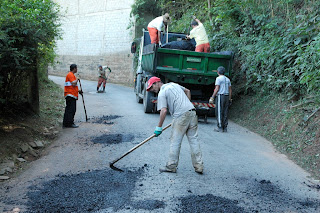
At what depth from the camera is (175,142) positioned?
5188mm

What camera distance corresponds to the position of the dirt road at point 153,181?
392cm

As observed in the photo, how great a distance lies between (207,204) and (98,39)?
80.3 feet

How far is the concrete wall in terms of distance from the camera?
25.5m

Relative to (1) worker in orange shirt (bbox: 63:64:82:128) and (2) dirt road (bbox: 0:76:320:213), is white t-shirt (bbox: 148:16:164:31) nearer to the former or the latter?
(1) worker in orange shirt (bbox: 63:64:82:128)

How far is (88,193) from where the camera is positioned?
422cm

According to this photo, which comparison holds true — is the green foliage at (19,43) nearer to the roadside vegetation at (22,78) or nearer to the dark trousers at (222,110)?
the roadside vegetation at (22,78)

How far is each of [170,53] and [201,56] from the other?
877 mm

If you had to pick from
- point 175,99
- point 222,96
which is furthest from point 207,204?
point 222,96

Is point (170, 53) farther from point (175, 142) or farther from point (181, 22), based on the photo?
point (181, 22)

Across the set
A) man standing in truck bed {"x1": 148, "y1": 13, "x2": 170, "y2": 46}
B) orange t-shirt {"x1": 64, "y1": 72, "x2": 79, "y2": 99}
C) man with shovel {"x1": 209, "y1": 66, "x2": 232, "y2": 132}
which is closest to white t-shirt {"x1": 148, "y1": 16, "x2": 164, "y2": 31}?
man standing in truck bed {"x1": 148, "y1": 13, "x2": 170, "y2": 46}

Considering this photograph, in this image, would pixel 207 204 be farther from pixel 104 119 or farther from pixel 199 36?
pixel 199 36

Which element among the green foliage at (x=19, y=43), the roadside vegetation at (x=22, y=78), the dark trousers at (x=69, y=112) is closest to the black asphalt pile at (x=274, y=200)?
the roadside vegetation at (x=22, y=78)

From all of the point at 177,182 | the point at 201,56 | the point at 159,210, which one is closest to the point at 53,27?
the point at 201,56

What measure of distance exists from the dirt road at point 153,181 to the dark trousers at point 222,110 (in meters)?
1.03
